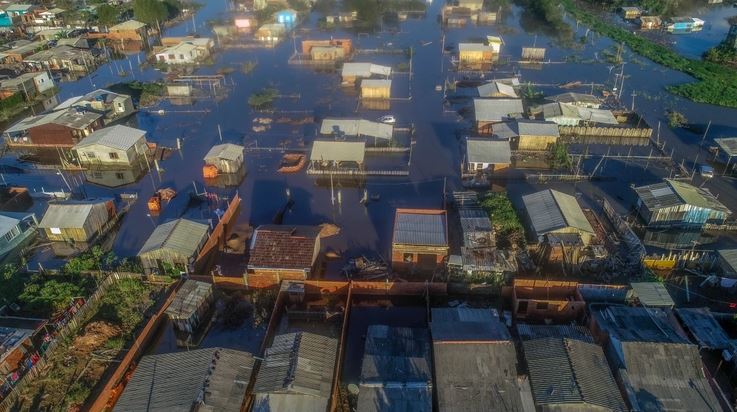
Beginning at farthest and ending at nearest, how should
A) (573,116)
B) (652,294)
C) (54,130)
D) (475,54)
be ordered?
(475,54), (573,116), (54,130), (652,294)

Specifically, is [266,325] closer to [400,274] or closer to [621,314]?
[400,274]

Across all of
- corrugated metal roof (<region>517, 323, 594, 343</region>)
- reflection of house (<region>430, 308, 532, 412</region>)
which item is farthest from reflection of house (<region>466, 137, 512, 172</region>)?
reflection of house (<region>430, 308, 532, 412</region>)

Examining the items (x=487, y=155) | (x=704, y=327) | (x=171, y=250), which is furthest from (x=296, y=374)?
(x=487, y=155)

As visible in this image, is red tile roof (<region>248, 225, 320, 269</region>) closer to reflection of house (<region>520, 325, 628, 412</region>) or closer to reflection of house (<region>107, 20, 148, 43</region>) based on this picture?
reflection of house (<region>520, 325, 628, 412</region>)

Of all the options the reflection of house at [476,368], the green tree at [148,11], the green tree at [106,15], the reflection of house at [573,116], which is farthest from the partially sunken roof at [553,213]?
the green tree at [106,15]

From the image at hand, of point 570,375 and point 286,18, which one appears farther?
point 286,18

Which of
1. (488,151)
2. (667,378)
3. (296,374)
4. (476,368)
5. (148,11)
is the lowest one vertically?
(667,378)

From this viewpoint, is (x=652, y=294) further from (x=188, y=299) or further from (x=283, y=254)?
(x=188, y=299)
